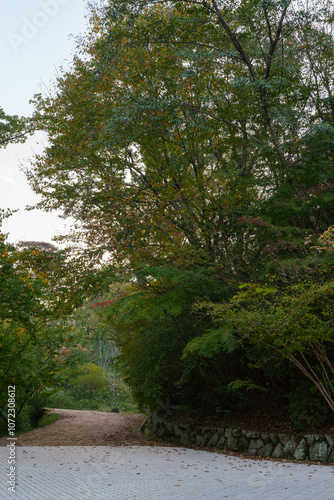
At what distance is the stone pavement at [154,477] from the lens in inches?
149

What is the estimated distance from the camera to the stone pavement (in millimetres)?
3791

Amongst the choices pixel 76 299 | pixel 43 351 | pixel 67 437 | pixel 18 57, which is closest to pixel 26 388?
pixel 43 351

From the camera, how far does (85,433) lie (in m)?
9.63

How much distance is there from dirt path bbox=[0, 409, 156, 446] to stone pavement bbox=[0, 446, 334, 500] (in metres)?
1.82

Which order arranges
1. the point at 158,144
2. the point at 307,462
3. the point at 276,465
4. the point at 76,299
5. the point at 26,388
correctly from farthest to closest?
the point at 26,388 → the point at 158,144 → the point at 76,299 → the point at 307,462 → the point at 276,465

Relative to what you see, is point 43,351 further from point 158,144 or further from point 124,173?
point 158,144

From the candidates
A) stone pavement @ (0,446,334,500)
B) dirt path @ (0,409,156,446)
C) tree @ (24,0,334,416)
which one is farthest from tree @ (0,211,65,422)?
stone pavement @ (0,446,334,500)

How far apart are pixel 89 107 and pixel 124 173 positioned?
5.94 feet

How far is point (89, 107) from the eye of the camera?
9.14 m

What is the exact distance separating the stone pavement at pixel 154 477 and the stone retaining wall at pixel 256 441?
579 millimetres

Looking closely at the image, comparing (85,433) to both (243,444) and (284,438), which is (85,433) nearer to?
(243,444)

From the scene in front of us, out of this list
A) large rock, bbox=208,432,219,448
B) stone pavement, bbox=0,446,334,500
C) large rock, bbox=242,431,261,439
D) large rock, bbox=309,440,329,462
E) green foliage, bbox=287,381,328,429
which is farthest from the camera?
large rock, bbox=208,432,219,448

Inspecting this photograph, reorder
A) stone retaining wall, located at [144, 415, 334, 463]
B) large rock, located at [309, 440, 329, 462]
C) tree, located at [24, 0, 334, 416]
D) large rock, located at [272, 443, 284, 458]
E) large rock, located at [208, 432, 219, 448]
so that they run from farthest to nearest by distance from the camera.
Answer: tree, located at [24, 0, 334, 416] → large rock, located at [208, 432, 219, 448] → large rock, located at [272, 443, 284, 458] → stone retaining wall, located at [144, 415, 334, 463] → large rock, located at [309, 440, 329, 462]

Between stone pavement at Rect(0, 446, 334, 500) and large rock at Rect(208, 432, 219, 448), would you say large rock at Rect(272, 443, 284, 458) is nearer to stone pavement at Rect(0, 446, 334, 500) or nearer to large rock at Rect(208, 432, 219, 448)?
stone pavement at Rect(0, 446, 334, 500)
